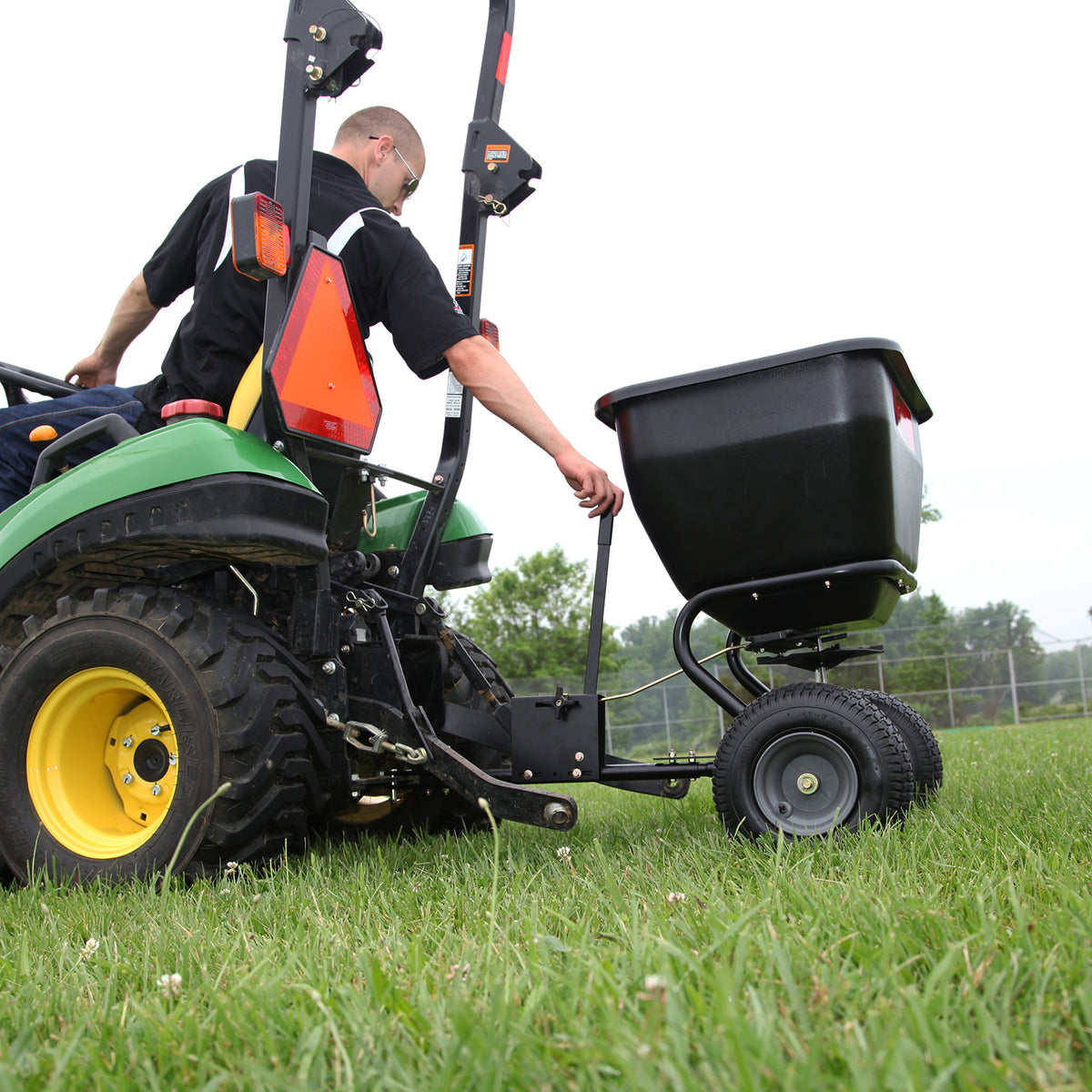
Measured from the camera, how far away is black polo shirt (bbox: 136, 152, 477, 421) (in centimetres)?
280

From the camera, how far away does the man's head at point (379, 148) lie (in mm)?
3195

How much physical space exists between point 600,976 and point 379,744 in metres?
1.48

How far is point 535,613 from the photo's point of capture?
1495 inches

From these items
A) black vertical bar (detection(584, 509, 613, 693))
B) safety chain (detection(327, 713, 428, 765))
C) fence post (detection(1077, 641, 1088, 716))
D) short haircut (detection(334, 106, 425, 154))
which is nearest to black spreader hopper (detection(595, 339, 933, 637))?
black vertical bar (detection(584, 509, 613, 693))

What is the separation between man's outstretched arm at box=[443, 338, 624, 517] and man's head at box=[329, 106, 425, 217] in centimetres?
80

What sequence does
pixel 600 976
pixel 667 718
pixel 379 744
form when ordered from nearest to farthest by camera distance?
1. pixel 600 976
2. pixel 379 744
3. pixel 667 718

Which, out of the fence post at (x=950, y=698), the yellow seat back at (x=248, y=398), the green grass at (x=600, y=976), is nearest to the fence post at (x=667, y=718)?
the fence post at (x=950, y=698)

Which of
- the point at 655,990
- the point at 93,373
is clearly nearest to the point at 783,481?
the point at 655,990

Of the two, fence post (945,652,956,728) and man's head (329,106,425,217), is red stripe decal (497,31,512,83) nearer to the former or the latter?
man's head (329,106,425,217)

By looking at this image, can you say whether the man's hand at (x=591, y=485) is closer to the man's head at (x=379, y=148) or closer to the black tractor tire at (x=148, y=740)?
the black tractor tire at (x=148, y=740)

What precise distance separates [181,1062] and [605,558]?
1.86 meters

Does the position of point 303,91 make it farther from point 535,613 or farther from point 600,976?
point 535,613

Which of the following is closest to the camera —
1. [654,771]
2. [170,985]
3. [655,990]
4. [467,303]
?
[655,990]

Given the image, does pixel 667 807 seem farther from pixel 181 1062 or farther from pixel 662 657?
pixel 662 657
